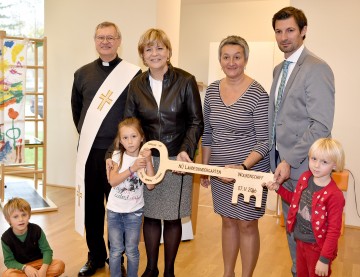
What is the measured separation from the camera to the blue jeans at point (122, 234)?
2.18 m

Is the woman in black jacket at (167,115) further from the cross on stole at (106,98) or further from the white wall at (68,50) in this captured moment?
the white wall at (68,50)

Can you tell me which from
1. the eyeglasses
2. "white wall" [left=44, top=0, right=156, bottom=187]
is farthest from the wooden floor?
the eyeglasses

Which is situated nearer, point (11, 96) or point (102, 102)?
point (102, 102)

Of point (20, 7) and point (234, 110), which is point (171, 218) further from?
point (20, 7)

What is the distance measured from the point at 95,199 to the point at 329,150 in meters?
1.50

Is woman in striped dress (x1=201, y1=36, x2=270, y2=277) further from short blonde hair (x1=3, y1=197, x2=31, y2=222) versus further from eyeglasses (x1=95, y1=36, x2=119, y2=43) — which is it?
short blonde hair (x1=3, y1=197, x2=31, y2=222)

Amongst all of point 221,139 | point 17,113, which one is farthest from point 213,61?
point 221,139

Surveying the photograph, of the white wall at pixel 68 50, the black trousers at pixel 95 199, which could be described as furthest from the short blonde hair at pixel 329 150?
the white wall at pixel 68 50

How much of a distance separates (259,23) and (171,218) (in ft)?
15.7

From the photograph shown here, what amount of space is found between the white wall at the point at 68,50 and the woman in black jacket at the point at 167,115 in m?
2.21

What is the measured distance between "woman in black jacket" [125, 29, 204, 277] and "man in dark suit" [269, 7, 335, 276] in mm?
402

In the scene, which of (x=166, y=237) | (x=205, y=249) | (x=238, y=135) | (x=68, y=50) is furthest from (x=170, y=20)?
(x=166, y=237)

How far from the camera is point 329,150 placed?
1.68 meters

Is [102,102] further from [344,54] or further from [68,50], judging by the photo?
[68,50]
